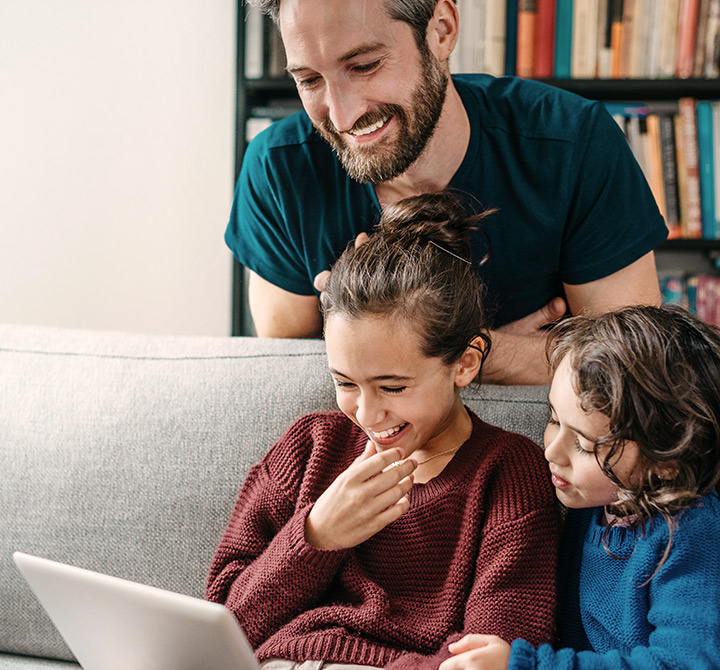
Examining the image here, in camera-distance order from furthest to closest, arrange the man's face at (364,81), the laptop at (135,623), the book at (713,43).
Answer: the book at (713,43) → the man's face at (364,81) → the laptop at (135,623)

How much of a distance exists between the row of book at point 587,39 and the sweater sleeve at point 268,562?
1282 millimetres

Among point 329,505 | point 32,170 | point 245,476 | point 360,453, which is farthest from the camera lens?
point 32,170

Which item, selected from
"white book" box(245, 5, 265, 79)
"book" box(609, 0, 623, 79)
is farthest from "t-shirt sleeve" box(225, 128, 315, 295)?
"book" box(609, 0, 623, 79)

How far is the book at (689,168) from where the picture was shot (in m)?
2.03

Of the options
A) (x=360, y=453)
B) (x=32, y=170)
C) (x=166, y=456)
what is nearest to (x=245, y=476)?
(x=166, y=456)

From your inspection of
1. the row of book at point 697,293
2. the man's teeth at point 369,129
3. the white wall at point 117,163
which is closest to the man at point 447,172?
the man's teeth at point 369,129

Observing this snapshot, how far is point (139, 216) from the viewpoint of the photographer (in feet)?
8.12

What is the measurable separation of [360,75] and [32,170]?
1.52 m

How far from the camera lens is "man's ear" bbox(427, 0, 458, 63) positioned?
140cm

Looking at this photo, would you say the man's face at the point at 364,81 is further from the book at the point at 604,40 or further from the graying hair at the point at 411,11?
the book at the point at 604,40

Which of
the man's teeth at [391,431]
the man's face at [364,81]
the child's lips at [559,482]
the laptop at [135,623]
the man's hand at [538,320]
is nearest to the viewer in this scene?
the laptop at [135,623]

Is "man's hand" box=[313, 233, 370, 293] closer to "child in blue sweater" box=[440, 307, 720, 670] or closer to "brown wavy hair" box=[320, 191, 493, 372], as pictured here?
"brown wavy hair" box=[320, 191, 493, 372]

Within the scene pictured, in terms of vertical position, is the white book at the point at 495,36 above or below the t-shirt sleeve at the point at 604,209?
above

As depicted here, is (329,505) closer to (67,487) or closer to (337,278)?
(337,278)
